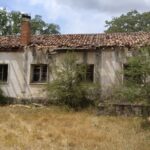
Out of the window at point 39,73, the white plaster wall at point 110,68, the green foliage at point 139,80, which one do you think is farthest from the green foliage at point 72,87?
the green foliage at point 139,80

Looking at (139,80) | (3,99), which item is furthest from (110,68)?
→ (3,99)

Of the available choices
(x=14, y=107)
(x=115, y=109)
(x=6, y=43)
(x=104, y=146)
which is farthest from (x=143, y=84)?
(x=6, y=43)

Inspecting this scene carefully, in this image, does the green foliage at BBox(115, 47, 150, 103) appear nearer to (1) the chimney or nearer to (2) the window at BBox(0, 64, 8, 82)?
(1) the chimney

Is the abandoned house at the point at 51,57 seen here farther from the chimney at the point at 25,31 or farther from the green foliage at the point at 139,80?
the green foliage at the point at 139,80

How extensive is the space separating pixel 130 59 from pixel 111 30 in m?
33.2

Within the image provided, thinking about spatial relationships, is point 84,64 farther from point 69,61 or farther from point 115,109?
point 115,109

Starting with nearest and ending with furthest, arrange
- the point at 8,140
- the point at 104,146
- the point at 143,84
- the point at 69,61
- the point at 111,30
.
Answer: the point at 104,146, the point at 8,140, the point at 143,84, the point at 69,61, the point at 111,30

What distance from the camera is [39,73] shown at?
2655 cm

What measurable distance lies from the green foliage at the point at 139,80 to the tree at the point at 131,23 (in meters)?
33.9

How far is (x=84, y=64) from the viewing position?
24.4 m

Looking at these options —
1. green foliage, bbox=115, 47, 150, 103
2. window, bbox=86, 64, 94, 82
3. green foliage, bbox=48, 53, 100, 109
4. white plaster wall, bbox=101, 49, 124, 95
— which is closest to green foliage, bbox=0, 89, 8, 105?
green foliage, bbox=48, 53, 100, 109

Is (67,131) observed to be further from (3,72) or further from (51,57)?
(3,72)

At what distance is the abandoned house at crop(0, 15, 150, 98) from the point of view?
80.9 ft

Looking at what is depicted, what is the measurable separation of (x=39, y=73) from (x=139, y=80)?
931 cm
